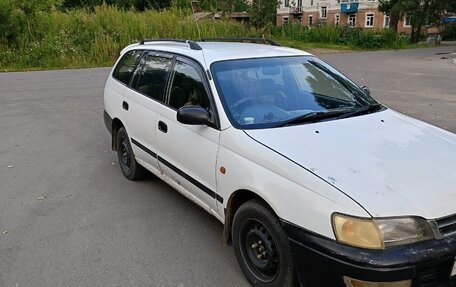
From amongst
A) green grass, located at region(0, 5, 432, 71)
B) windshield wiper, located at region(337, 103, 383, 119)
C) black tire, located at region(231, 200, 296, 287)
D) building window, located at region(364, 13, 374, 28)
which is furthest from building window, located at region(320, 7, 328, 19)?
black tire, located at region(231, 200, 296, 287)

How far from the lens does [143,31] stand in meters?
23.4

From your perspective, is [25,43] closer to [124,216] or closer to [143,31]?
[143,31]

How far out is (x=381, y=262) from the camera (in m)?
2.31

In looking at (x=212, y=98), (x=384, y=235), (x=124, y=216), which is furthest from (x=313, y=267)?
(x=124, y=216)

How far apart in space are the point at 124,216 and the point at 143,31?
67.3ft

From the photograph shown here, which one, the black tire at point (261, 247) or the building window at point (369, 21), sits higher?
the black tire at point (261, 247)

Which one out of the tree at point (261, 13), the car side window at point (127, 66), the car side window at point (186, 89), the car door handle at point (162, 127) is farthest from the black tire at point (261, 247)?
the tree at point (261, 13)

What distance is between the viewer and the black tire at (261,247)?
9.10 feet

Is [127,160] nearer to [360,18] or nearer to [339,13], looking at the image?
[360,18]

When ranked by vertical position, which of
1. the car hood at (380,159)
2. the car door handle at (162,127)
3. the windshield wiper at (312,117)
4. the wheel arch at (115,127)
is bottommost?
the wheel arch at (115,127)

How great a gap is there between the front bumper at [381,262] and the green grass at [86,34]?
63.1 ft

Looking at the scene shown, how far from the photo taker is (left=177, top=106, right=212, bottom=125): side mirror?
3.41m

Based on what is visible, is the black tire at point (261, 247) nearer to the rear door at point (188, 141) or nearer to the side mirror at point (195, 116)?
the rear door at point (188, 141)

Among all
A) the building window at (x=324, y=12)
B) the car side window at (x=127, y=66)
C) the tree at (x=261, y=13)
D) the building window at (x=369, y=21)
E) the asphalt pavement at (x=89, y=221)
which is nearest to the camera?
the asphalt pavement at (x=89, y=221)
